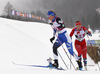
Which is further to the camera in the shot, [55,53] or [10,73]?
[55,53]

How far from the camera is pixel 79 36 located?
431 centimetres

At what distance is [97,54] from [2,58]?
12.8 meters

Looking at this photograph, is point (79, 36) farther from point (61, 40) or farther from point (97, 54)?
point (97, 54)

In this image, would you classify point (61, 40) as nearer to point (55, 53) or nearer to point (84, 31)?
point (55, 53)

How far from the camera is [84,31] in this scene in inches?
168

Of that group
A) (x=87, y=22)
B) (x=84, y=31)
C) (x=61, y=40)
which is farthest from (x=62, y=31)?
(x=87, y=22)

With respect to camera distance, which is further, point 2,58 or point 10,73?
point 2,58

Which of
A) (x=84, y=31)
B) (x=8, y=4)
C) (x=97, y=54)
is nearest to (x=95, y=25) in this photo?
(x=8, y=4)

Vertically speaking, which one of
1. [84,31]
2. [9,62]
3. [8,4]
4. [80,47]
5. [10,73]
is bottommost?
[9,62]

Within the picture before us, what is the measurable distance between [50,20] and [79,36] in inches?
49.0

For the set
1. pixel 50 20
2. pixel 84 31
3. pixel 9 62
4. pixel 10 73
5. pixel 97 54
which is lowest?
pixel 97 54

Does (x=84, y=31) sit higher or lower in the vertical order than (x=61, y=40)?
higher

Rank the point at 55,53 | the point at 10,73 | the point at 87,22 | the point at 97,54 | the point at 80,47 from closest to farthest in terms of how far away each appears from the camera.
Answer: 1. the point at 10,73
2. the point at 55,53
3. the point at 80,47
4. the point at 97,54
5. the point at 87,22

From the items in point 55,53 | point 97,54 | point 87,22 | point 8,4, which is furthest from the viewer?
point 87,22
